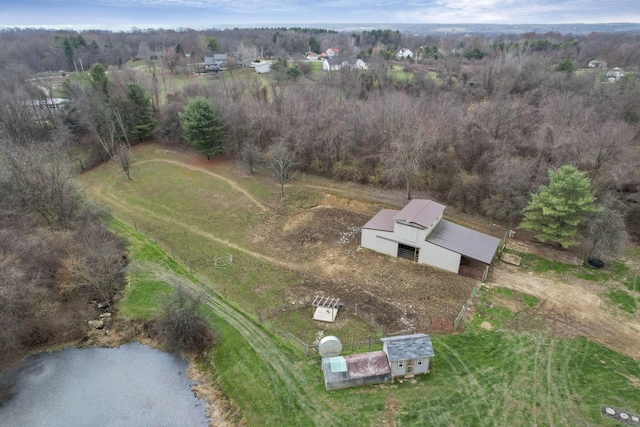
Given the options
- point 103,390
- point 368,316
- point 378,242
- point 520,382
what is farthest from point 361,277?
point 103,390

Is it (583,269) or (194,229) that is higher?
(583,269)

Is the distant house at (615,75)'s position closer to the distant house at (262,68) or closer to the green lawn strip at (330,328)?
the green lawn strip at (330,328)

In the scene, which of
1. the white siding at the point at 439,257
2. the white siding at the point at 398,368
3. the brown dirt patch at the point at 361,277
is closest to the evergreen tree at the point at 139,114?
the brown dirt patch at the point at 361,277

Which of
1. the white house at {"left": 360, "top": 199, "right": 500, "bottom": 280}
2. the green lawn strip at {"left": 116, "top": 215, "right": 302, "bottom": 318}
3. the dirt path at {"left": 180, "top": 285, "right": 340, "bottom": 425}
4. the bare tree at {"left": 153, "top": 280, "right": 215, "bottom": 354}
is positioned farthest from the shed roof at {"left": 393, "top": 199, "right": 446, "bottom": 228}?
the bare tree at {"left": 153, "top": 280, "right": 215, "bottom": 354}

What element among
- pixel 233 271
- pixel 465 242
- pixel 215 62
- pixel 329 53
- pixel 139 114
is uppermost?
pixel 329 53

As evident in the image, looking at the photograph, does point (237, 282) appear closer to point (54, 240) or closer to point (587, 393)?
point (54, 240)

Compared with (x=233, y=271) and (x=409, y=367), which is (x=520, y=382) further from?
(x=233, y=271)

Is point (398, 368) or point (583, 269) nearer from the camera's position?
point (398, 368)
